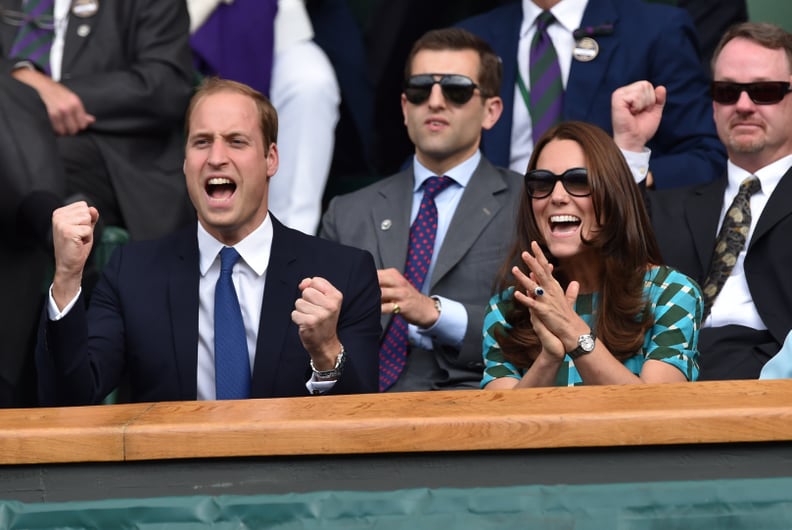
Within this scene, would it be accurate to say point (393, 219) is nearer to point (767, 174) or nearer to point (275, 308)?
point (275, 308)

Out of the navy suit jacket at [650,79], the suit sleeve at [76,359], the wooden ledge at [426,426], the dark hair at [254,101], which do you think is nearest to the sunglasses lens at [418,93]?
the navy suit jacket at [650,79]

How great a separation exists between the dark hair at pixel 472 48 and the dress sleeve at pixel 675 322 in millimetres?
1134

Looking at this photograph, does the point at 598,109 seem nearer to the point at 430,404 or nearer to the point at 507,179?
the point at 507,179

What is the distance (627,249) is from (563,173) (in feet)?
0.75

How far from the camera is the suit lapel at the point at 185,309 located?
317 centimetres

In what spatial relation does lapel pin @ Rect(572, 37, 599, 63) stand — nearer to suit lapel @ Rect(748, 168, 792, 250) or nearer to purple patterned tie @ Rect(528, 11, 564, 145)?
purple patterned tie @ Rect(528, 11, 564, 145)

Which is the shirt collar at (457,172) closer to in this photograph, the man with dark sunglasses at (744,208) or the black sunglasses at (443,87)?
the black sunglasses at (443,87)

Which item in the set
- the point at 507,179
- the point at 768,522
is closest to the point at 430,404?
the point at 768,522

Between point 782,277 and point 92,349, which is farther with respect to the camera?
point 782,277

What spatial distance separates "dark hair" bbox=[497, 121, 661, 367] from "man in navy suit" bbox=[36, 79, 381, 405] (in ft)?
1.14

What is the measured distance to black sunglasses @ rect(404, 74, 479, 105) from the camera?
3.99 meters

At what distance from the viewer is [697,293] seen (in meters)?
3.16

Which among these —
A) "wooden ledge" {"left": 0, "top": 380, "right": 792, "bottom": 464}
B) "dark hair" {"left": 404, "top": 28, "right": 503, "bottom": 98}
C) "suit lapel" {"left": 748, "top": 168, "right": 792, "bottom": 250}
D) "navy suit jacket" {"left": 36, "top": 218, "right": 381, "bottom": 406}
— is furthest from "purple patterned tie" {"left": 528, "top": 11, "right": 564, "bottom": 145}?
"wooden ledge" {"left": 0, "top": 380, "right": 792, "bottom": 464}

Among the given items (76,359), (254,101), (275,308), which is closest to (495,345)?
(275,308)
